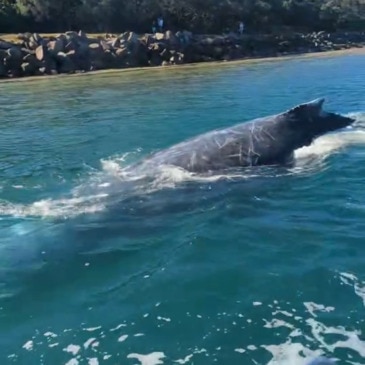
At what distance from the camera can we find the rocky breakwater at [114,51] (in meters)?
46.0

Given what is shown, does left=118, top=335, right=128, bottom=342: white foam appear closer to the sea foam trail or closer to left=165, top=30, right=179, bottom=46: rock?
the sea foam trail

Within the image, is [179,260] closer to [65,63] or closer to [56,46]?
[65,63]

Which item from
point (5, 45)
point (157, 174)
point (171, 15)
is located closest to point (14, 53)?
point (5, 45)

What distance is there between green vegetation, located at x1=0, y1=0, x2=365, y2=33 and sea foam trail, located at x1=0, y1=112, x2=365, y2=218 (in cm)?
5705

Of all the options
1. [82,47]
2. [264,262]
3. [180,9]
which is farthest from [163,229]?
[180,9]

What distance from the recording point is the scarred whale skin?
12.6m

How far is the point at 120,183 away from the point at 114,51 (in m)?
41.0

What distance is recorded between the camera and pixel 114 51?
169 ft

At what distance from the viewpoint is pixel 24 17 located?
220 ft

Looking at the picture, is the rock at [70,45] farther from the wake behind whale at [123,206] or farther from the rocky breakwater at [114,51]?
the wake behind whale at [123,206]

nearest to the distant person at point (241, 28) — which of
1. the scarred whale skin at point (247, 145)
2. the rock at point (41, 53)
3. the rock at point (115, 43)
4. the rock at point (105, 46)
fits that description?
the rock at point (115, 43)

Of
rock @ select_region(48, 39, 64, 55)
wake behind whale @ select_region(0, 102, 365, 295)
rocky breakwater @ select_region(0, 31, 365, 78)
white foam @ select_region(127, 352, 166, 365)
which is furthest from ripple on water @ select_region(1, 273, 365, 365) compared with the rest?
rock @ select_region(48, 39, 64, 55)

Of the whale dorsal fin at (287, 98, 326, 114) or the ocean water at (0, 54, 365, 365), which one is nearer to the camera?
Answer: the ocean water at (0, 54, 365, 365)

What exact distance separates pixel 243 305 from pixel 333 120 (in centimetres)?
946
